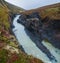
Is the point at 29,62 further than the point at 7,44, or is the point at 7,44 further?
the point at 7,44

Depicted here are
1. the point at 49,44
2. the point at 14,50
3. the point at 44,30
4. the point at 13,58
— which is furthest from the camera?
the point at 44,30

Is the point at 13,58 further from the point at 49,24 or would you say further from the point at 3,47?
the point at 49,24

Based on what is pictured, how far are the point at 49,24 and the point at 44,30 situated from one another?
3.18 m

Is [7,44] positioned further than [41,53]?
No

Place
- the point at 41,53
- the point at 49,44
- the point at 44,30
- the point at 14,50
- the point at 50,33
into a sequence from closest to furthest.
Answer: the point at 14,50
the point at 41,53
the point at 49,44
the point at 50,33
the point at 44,30

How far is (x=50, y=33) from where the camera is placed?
3415 inches

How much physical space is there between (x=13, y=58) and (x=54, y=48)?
32796mm

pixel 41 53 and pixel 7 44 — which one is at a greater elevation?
pixel 7 44

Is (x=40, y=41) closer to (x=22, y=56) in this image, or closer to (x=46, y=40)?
(x=46, y=40)

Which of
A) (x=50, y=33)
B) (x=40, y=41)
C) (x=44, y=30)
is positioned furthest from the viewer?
(x=44, y=30)

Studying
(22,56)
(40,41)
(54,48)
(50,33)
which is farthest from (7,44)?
(50,33)

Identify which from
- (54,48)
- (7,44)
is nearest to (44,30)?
(54,48)

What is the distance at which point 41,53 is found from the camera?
6506cm

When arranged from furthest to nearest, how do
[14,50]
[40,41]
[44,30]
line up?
1. [44,30]
2. [40,41]
3. [14,50]
